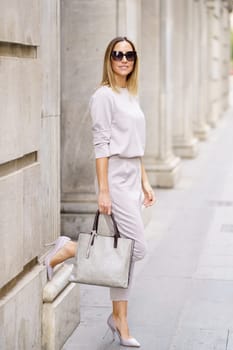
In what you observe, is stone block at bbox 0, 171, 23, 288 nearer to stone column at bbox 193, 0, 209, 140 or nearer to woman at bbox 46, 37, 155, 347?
woman at bbox 46, 37, 155, 347

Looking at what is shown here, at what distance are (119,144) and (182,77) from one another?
12.2 metres

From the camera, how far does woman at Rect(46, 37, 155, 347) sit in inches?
217

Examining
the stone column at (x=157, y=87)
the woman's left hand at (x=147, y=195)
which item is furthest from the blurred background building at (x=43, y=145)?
the stone column at (x=157, y=87)

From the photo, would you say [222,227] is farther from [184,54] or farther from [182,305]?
[184,54]

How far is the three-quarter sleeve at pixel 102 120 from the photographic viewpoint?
5480 mm

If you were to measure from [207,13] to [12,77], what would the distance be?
21282 millimetres

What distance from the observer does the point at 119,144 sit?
5527 millimetres

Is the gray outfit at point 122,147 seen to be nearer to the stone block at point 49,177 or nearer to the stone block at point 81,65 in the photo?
the stone block at point 49,177

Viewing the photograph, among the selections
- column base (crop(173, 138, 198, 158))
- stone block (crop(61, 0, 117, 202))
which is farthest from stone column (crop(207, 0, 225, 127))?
stone block (crop(61, 0, 117, 202))

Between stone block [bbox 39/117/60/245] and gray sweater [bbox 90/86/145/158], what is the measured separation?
0.44 meters

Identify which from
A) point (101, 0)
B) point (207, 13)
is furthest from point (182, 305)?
point (207, 13)

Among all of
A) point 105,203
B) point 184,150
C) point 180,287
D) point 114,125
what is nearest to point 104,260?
point 105,203

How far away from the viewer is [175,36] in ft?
56.7

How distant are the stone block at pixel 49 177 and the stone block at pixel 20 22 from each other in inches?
29.6
